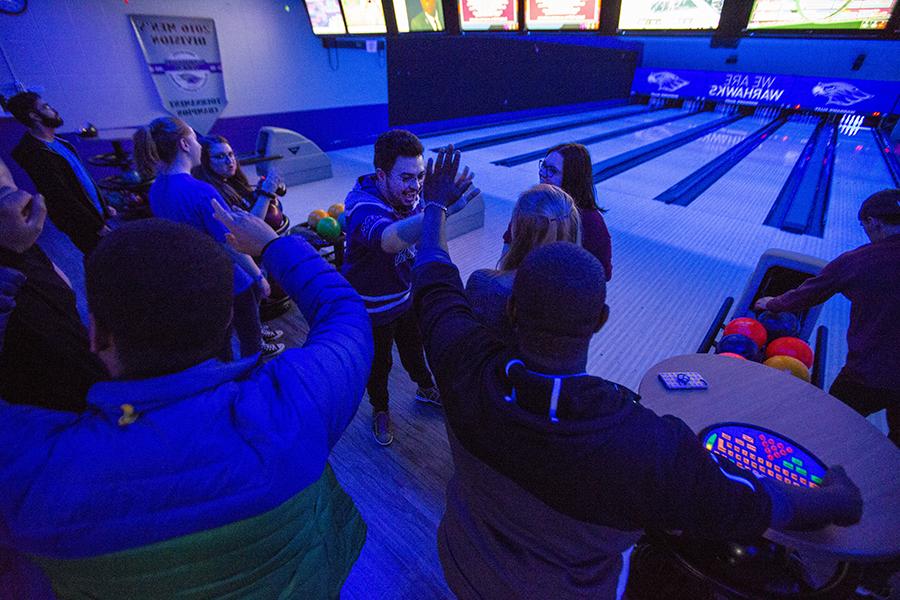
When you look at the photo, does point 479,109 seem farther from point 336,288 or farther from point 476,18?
point 336,288

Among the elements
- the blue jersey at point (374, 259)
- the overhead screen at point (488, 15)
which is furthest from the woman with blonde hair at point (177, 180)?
the overhead screen at point (488, 15)

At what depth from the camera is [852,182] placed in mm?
6031

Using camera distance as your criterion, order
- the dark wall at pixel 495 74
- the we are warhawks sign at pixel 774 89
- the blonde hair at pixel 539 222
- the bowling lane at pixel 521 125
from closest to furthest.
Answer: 1. the blonde hair at pixel 539 222
2. the dark wall at pixel 495 74
3. the bowling lane at pixel 521 125
4. the we are warhawks sign at pixel 774 89

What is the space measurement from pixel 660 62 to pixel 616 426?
15.7 m

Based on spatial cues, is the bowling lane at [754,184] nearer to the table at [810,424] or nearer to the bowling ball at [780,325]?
the bowling ball at [780,325]

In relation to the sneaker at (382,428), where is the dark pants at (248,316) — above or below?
above

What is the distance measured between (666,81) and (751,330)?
13170 millimetres

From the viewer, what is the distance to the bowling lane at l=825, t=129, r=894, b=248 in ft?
→ 14.3

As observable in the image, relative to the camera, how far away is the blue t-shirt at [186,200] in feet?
4.98

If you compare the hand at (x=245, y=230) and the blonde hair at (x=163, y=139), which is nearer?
the hand at (x=245, y=230)

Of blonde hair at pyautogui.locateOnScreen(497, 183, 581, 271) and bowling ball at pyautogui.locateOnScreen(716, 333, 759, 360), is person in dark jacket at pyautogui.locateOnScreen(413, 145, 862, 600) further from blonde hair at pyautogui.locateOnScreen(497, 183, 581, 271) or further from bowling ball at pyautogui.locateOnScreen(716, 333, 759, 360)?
bowling ball at pyautogui.locateOnScreen(716, 333, 759, 360)

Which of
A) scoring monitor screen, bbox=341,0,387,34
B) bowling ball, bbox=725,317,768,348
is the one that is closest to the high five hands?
bowling ball, bbox=725,317,768,348

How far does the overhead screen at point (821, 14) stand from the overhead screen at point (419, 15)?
259 cm

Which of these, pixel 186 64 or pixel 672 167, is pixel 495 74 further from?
pixel 186 64
